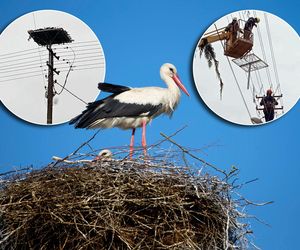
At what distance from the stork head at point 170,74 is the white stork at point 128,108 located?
44 millimetres

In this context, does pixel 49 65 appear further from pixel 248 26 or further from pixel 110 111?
pixel 248 26

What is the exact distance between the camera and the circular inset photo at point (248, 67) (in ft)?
9.46

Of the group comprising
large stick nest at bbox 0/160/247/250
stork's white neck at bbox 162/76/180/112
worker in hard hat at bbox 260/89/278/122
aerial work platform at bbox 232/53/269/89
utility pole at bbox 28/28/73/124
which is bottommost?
large stick nest at bbox 0/160/247/250

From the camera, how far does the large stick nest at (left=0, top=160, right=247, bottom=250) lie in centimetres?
196

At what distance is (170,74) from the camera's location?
2.70m

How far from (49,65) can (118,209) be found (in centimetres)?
112

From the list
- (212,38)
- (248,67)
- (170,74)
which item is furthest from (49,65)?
(248,67)

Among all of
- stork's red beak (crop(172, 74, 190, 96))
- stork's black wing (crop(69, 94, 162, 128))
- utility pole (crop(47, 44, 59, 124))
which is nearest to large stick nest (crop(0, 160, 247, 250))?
stork's black wing (crop(69, 94, 162, 128))

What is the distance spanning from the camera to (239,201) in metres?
2.17

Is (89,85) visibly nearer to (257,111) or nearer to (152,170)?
(257,111)

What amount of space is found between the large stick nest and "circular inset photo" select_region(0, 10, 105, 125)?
0.81 meters

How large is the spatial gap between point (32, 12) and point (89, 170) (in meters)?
1.11

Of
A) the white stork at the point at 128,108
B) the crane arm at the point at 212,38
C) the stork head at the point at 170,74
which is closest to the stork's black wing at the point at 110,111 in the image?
the white stork at the point at 128,108

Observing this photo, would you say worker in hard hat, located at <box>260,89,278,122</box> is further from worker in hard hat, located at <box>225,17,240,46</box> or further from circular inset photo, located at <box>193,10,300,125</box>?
worker in hard hat, located at <box>225,17,240,46</box>
